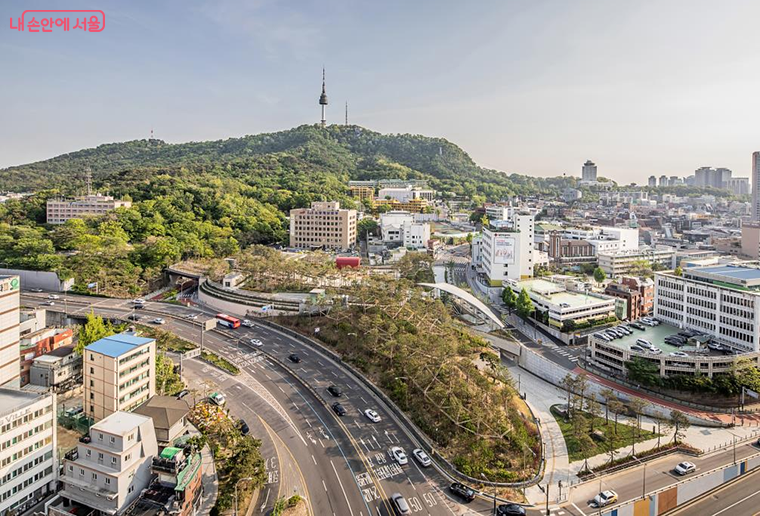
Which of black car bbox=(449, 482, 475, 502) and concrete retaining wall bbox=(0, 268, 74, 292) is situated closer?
black car bbox=(449, 482, 475, 502)

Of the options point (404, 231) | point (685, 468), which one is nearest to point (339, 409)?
point (685, 468)

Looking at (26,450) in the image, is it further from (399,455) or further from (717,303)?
(717,303)

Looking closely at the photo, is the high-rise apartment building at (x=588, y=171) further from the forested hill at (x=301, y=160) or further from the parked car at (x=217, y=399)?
the parked car at (x=217, y=399)

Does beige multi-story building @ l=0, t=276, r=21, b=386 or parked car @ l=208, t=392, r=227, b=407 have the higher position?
beige multi-story building @ l=0, t=276, r=21, b=386

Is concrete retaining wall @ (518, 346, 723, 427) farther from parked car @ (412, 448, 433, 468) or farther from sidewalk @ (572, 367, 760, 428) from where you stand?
parked car @ (412, 448, 433, 468)

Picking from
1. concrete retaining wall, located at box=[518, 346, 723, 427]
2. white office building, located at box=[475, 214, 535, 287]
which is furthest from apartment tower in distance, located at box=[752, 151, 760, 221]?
concrete retaining wall, located at box=[518, 346, 723, 427]

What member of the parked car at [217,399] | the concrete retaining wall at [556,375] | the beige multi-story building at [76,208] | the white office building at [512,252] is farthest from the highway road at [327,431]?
the beige multi-story building at [76,208]

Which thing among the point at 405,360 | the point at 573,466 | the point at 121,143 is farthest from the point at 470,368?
the point at 121,143
